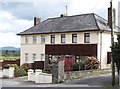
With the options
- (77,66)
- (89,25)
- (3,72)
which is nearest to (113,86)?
(77,66)

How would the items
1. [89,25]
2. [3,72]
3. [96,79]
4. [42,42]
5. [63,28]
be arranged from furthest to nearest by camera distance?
[42,42], [63,28], [89,25], [3,72], [96,79]

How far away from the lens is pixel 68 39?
122 feet

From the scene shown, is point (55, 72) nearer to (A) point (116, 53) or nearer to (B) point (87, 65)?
(A) point (116, 53)

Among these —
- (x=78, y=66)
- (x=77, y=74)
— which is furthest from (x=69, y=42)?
(x=77, y=74)

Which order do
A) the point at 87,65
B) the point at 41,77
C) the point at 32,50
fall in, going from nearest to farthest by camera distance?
the point at 41,77 < the point at 87,65 < the point at 32,50

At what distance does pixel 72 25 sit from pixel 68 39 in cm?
215

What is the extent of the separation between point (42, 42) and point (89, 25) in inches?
359

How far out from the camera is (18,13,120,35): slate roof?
35291 millimetres

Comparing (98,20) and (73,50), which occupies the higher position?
(98,20)

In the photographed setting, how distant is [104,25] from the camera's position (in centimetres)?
3591

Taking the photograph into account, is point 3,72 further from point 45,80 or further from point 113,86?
point 113,86

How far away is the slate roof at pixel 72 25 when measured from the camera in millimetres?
35291

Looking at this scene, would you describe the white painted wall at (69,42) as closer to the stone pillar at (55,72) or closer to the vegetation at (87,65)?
the vegetation at (87,65)

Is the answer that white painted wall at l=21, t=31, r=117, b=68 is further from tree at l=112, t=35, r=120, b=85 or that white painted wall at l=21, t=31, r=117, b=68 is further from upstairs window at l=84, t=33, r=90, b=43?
tree at l=112, t=35, r=120, b=85
